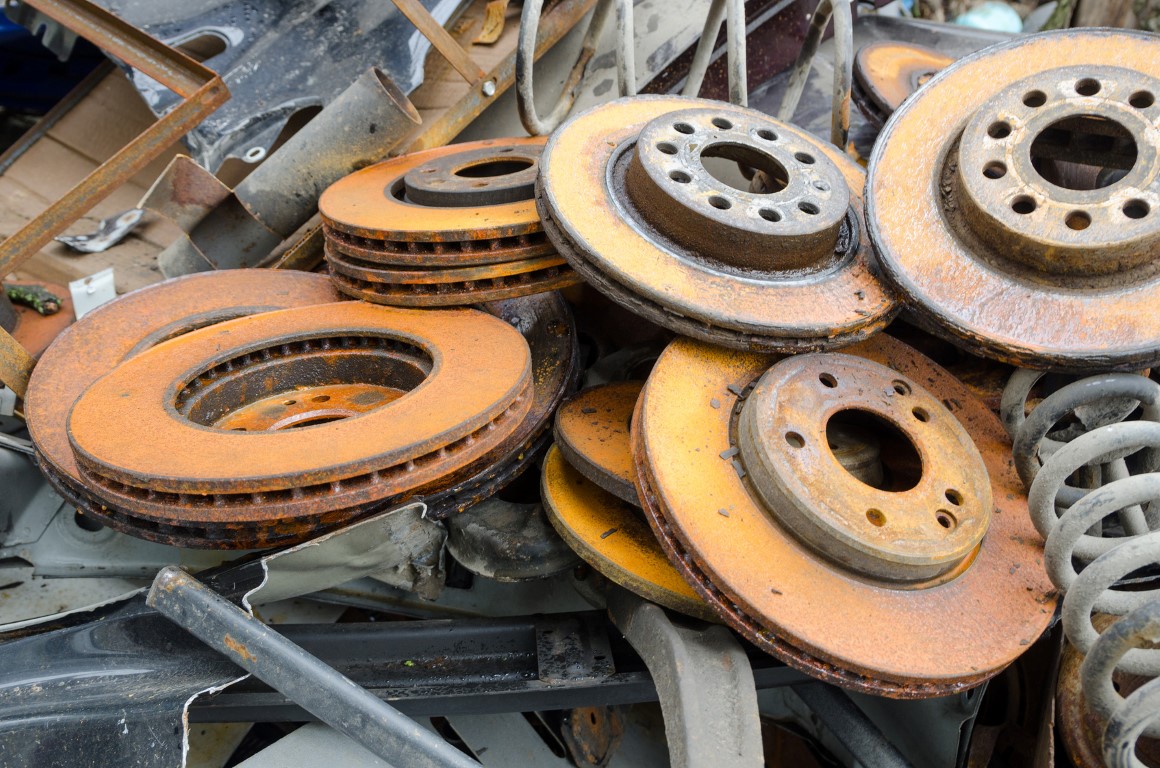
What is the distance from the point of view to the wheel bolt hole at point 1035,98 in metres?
1.92

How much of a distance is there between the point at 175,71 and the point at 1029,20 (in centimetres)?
443

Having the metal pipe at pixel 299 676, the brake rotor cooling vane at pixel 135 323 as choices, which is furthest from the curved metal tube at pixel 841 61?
the metal pipe at pixel 299 676

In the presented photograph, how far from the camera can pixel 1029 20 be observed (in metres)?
4.74

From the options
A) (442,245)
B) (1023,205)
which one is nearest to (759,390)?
(1023,205)

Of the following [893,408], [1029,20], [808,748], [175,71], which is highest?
[175,71]

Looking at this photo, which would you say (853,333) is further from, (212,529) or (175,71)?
(175,71)

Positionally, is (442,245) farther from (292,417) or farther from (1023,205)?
(1023,205)

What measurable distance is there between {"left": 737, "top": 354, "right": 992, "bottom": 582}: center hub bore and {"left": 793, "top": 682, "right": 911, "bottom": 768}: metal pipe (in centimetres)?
43

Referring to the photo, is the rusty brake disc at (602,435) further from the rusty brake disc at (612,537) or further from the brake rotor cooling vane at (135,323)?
the brake rotor cooling vane at (135,323)

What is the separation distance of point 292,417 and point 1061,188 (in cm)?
181

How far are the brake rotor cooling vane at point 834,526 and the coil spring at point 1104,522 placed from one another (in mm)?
103

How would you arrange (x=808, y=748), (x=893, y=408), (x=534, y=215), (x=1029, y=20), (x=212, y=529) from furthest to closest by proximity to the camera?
(x=1029, y=20)
(x=808, y=748)
(x=534, y=215)
(x=893, y=408)
(x=212, y=529)

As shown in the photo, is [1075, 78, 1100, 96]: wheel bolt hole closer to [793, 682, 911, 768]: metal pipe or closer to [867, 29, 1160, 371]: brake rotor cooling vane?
[867, 29, 1160, 371]: brake rotor cooling vane

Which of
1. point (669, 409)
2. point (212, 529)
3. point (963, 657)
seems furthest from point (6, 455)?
point (963, 657)
